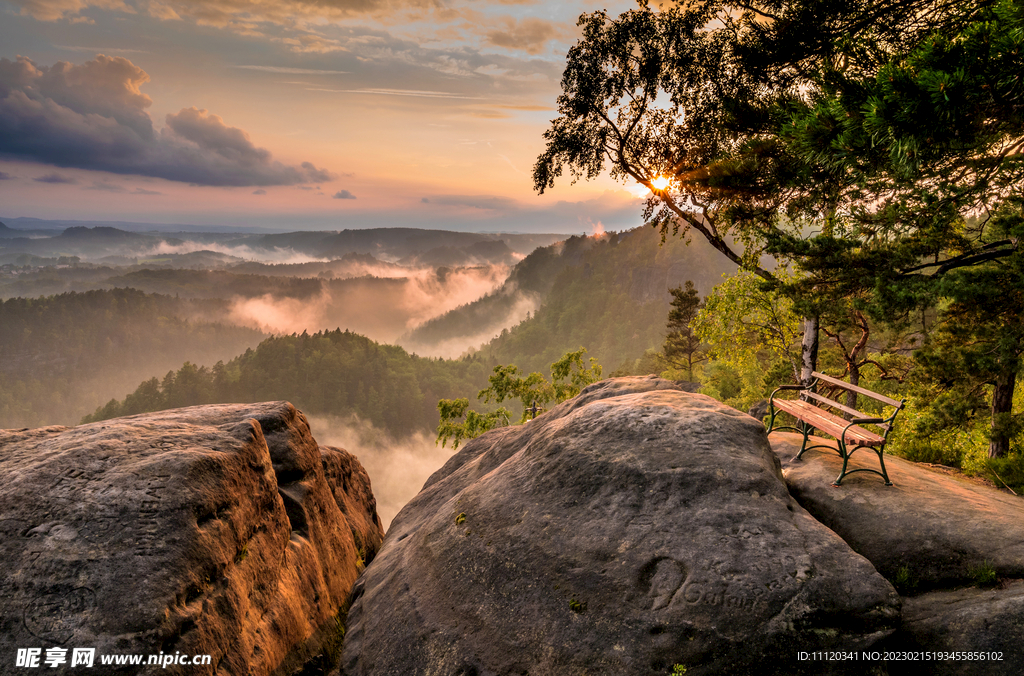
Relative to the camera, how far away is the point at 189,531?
5.81 metres

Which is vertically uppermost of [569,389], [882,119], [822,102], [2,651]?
[822,102]

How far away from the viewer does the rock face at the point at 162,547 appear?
16.4 feet

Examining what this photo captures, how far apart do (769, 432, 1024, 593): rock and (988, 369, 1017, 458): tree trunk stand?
2.60m

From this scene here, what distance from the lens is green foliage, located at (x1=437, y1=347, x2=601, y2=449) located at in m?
29.4

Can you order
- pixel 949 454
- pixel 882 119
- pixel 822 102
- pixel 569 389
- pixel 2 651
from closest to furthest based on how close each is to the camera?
1. pixel 2 651
2. pixel 882 119
3. pixel 822 102
4. pixel 949 454
5. pixel 569 389

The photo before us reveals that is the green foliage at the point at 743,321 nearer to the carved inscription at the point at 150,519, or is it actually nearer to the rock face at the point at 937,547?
the rock face at the point at 937,547

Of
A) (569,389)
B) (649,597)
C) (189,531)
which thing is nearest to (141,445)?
(189,531)

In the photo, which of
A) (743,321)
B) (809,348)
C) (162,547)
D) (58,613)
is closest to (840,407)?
(809,348)

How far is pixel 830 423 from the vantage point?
778cm

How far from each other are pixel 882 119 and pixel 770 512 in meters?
5.22

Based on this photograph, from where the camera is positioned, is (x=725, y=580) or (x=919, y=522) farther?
(x=919, y=522)

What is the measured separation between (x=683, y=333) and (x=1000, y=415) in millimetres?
47257

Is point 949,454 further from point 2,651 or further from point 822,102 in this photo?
point 2,651

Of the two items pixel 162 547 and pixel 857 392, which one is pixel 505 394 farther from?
pixel 162 547
